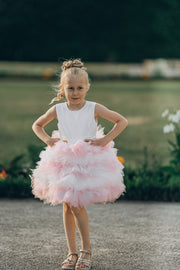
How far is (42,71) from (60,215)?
30.7 meters

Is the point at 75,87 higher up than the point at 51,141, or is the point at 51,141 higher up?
the point at 75,87

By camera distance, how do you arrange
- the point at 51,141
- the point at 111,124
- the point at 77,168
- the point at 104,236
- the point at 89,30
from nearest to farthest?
the point at 77,168
the point at 51,141
the point at 104,236
the point at 111,124
the point at 89,30

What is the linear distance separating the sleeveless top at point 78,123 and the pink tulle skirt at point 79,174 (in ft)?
0.27

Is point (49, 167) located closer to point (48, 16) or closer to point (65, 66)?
point (65, 66)

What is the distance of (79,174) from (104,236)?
0.96 m

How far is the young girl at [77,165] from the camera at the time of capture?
9.78ft

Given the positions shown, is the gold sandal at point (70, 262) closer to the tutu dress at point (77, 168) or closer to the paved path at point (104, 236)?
the paved path at point (104, 236)

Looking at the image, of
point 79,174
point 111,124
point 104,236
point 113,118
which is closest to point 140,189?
point 104,236

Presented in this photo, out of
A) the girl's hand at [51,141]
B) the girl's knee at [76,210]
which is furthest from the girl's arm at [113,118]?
the girl's knee at [76,210]

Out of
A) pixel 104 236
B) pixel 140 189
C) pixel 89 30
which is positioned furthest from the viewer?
pixel 89 30

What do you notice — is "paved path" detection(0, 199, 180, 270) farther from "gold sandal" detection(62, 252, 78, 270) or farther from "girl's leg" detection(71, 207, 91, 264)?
"girl's leg" detection(71, 207, 91, 264)

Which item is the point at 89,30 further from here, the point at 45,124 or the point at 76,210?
the point at 76,210

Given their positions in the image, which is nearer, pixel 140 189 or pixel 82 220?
pixel 82 220

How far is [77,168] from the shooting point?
117 inches
